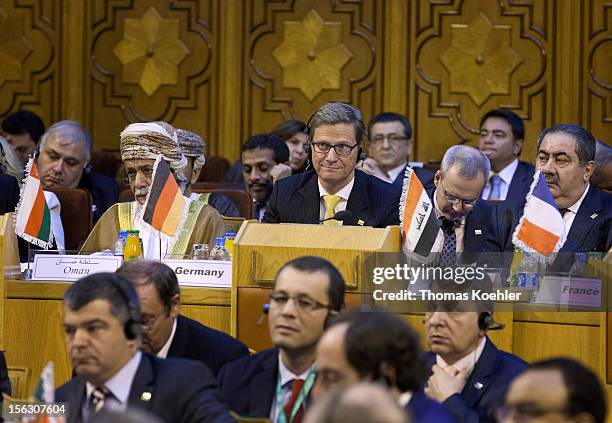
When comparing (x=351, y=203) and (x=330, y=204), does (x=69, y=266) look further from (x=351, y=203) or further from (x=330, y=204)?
(x=351, y=203)

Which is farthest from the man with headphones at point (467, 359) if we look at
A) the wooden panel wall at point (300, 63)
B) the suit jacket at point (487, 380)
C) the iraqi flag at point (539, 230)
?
the wooden panel wall at point (300, 63)

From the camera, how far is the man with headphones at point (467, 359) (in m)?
4.03

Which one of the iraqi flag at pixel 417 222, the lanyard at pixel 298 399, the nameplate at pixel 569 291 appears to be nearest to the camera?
the lanyard at pixel 298 399

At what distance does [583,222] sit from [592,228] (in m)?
0.05

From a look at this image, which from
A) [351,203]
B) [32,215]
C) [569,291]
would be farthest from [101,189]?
[569,291]

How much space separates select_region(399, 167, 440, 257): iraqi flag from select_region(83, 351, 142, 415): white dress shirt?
4.96ft

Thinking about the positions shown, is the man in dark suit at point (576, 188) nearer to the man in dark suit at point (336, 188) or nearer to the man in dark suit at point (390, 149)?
the man in dark suit at point (336, 188)

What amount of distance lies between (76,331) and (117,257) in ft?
4.81

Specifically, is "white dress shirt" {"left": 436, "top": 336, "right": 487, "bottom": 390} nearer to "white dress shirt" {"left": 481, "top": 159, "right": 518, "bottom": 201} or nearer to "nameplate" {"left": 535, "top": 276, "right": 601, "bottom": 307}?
"nameplate" {"left": 535, "top": 276, "right": 601, "bottom": 307}

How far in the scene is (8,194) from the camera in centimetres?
661

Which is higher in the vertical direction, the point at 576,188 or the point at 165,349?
the point at 576,188

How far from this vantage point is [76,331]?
141 inches

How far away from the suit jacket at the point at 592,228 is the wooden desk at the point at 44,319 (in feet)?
5.00

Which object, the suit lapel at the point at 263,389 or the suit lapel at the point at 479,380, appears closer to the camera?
the suit lapel at the point at 263,389
